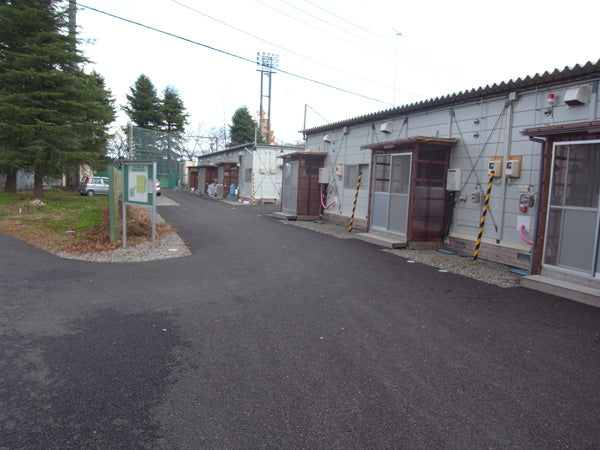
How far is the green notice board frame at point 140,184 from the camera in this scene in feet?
31.4

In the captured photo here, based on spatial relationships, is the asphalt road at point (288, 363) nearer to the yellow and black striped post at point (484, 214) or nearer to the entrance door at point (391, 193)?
the yellow and black striped post at point (484, 214)

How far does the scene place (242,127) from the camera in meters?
55.4

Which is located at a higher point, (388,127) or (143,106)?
(143,106)

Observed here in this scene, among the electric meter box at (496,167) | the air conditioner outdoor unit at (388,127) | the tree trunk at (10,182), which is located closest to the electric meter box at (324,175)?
the air conditioner outdoor unit at (388,127)

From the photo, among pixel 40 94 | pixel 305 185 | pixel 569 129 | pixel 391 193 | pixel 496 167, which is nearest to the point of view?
pixel 569 129

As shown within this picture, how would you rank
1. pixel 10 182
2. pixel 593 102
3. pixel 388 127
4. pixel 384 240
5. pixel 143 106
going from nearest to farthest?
pixel 593 102 → pixel 384 240 → pixel 388 127 → pixel 10 182 → pixel 143 106

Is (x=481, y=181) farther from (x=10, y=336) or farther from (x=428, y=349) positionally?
(x=10, y=336)

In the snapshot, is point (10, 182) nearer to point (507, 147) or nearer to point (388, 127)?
point (388, 127)

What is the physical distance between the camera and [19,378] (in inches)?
140

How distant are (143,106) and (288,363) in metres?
55.9

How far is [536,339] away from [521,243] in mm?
4590

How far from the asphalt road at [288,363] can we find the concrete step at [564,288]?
24 centimetres

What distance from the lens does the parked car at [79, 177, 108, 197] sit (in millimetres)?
30000

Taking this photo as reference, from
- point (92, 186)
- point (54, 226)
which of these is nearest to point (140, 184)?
point (54, 226)
